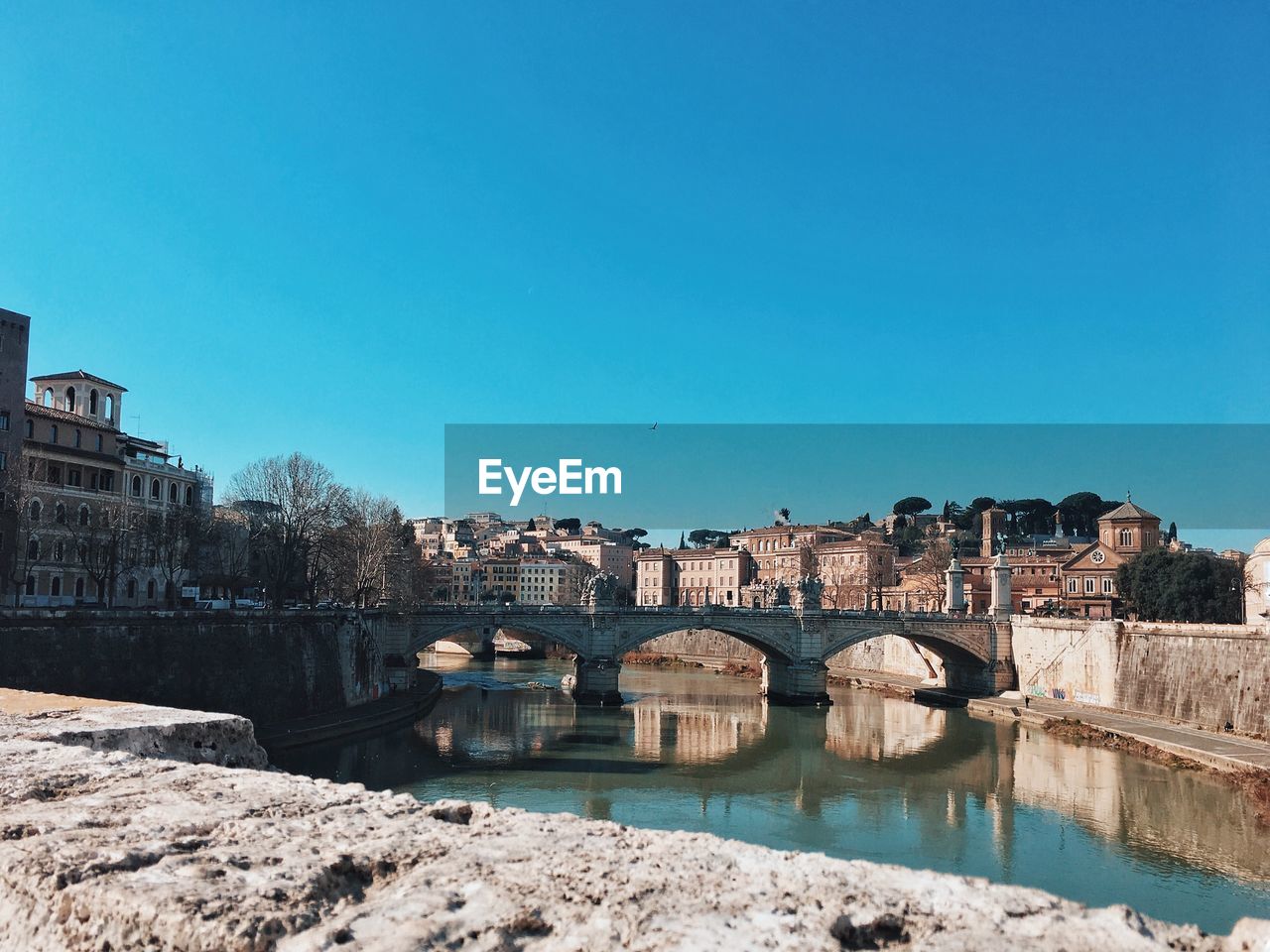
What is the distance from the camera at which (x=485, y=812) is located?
579 cm

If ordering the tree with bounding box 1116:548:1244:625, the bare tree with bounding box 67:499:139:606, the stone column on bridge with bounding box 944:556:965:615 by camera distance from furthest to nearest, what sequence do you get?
the stone column on bridge with bounding box 944:556:965:615 < the tree with bounding box 1116:548:1244:625 < the bare tree with bounding box 67:499:139:606

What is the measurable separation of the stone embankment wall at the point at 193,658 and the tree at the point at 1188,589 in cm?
3313

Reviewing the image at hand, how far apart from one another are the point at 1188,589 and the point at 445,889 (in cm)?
4281

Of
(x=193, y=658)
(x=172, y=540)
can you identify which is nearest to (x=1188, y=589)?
(x=193, y=658)

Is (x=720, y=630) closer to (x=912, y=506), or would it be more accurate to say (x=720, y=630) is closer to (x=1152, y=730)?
(x=1152, y=730)

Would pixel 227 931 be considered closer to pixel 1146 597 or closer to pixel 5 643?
pixel 5 643

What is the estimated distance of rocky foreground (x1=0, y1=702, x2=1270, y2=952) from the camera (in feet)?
13.2

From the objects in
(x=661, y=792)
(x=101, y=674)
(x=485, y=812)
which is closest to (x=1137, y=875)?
(x=661, y=792)

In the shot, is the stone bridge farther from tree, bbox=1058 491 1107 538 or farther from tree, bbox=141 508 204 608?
tree, bbox=1058 491 1107 538

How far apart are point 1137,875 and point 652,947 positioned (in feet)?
51.0

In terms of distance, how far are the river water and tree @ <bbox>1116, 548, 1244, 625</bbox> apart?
1166cm

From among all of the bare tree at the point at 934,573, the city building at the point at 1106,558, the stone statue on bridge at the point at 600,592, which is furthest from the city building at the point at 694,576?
the stone statue on bridge at the point at 600,592

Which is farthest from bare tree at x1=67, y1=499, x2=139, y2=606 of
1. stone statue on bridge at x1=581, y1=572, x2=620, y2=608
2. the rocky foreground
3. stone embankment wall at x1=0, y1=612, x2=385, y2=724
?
the rocky foreground

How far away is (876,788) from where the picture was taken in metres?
23.5
